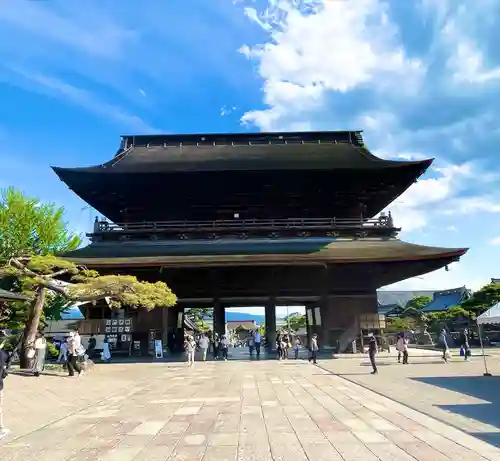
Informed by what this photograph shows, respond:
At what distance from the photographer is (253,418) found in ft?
26.1

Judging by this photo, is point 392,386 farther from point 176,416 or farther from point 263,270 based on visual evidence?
point 263,270

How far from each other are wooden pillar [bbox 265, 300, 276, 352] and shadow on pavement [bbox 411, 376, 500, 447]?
11652 mm

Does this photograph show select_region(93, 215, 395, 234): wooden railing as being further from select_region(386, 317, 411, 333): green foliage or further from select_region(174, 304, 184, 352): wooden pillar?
select_region(386, 317, 411, 333): green foliage

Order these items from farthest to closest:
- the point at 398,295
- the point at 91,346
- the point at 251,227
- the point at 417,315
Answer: the point at 398,295, the point at 417,315, the point at 251,227, the point at 91,346

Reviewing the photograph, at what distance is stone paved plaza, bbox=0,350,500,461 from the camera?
591cm

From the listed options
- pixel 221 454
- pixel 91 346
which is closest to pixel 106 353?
pixel 91 346

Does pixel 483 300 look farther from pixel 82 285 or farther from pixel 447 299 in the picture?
pixel 82 285

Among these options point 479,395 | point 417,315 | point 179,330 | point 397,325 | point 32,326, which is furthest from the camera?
point 417,315

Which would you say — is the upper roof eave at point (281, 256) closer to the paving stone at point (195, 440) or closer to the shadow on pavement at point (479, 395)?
the shadow on pavement at point (479, 395)

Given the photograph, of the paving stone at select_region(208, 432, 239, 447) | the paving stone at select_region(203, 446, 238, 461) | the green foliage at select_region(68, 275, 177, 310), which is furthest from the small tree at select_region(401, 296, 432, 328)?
the paving stone at select_region(203, 446, 238, 461)

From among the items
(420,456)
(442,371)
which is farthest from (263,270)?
(420,456)

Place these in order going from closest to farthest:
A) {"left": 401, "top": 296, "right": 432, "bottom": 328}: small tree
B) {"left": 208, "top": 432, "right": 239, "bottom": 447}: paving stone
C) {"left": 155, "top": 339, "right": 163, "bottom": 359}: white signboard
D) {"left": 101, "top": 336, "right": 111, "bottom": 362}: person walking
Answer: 1. {"left": 208, "top": 432, "right": 239, "bottom": 447}: paving stone
2. {"left": 101, "top": 336, "right": 111, "bottom": 362}: person walking
3. {"left": 155, "top": 339, "right": 163, "bottom": 359}: white signboard
4. {"left": 401, "top": 296, "right": 432, "bottom": 328}: small tree

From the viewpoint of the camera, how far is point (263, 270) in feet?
75.5

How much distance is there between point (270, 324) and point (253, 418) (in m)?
17.3
